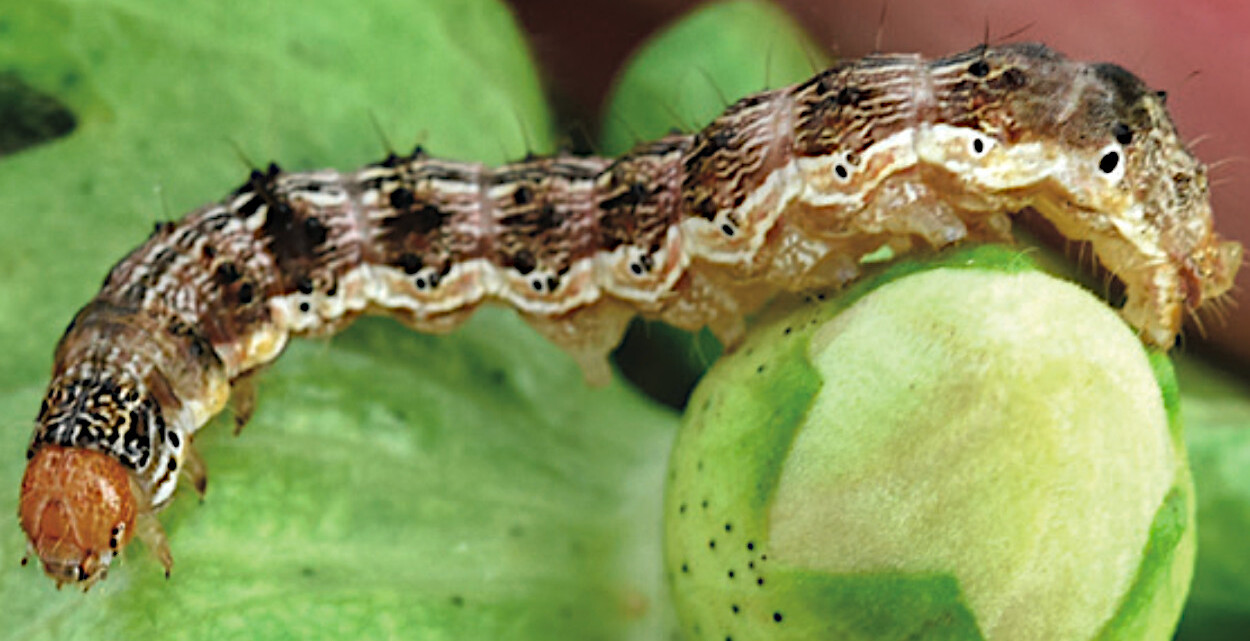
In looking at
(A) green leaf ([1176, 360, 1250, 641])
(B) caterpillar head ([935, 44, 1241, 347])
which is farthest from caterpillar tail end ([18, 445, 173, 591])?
(A) green leaf ([1176, 360, 1250, 641])

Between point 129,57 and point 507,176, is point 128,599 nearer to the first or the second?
point 507,176

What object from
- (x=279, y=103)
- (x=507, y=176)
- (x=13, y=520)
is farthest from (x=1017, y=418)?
(x=279, y=103)

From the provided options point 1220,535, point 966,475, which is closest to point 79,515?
point 966,475

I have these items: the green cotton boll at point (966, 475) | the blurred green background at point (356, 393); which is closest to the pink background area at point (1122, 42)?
the blurred green background at point (356, 393)

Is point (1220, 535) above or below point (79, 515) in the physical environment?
below

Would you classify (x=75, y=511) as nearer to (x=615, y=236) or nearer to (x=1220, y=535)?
(x=615, y=236)

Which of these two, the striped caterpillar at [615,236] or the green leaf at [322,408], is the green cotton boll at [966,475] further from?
the green leaf at [322,408]

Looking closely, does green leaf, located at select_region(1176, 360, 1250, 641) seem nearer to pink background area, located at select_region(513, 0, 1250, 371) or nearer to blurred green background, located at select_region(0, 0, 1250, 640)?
blurred green background, located at select_region(0, 0, 1250, 640)
